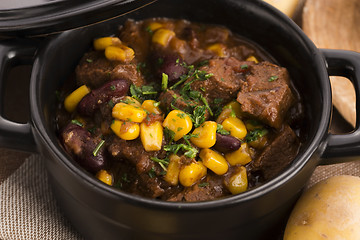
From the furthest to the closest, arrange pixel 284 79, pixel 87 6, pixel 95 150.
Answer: pixel 284 79
pixel 95 150
pixel 87 6

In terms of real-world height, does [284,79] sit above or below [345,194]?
above

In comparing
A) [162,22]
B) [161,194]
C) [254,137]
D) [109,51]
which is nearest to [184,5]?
[162,22]

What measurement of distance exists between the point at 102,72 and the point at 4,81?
2.09 ft

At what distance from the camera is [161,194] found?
307cm

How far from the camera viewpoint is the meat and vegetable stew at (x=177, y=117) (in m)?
3.06

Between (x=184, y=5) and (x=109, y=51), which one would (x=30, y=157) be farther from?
(x=184, y=5)

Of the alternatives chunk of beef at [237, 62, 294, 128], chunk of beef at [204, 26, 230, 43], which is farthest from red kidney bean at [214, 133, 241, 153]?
chunk of beef at [204, 26, 230, 43]

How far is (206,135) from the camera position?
3037mm

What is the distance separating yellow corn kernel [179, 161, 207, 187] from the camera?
2982 millimetres

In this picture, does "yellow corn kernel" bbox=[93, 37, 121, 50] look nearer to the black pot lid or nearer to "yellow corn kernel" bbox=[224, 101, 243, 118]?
the black pot lid

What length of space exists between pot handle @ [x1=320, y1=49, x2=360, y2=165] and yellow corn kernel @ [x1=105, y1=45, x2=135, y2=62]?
1.31 m

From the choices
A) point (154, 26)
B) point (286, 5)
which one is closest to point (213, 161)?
point (154, 26)

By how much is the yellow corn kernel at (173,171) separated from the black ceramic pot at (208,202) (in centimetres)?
33

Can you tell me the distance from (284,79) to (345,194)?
0.85 metres
